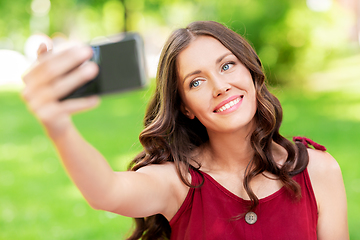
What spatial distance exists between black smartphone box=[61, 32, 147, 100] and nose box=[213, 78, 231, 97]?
928 mm

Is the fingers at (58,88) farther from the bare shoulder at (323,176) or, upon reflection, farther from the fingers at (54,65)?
the bare shoulder at (323,176)

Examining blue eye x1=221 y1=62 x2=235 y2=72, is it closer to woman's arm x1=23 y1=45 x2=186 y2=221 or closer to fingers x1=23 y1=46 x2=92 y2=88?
woman's arm x1=23 y1=45 x2=186 y2=221

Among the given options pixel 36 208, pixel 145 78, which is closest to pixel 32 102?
pixel 145 78

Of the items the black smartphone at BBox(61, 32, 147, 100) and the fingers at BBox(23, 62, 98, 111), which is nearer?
the fingers at BBox(23, 62, 98, 111)

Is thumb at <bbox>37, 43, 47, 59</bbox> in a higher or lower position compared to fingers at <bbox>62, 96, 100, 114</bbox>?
higher

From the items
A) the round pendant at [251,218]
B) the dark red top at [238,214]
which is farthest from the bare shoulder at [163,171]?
the round pendant at [251,218]

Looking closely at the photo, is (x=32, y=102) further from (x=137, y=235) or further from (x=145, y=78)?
(x=137, y=235)

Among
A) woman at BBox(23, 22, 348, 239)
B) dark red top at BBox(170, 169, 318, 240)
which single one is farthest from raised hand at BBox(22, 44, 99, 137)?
dark red top at BBox(170, 169, 318, 240)

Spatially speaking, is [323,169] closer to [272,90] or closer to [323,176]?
[323,176]

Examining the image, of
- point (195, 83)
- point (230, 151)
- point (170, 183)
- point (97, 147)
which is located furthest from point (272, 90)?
point (97, 147)

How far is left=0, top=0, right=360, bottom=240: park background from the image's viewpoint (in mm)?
5012

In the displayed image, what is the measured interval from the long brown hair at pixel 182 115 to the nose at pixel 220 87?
0.81ft

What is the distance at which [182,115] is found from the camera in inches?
110

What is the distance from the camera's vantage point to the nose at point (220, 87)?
2355 millimetres
